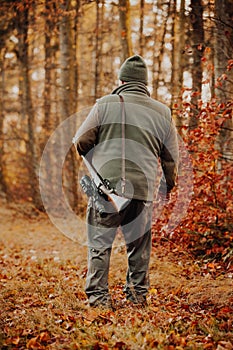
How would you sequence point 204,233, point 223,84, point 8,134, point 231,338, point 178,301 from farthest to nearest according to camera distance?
point 8,134, point 223,84, point 204,233, point 178,301, point 231,338

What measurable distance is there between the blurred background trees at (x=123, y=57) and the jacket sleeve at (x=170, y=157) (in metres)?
1.79

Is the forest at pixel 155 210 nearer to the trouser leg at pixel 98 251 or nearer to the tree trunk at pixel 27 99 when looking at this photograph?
the tree trunk at pixel 27 99

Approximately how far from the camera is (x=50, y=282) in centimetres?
680

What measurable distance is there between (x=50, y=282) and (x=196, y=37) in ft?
18.8

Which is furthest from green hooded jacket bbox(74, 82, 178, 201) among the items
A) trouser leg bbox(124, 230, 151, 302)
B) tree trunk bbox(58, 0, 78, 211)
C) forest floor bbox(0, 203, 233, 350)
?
tree trunk bbox(58, 0, 78, 211)

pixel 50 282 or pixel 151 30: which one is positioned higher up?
pixel 151 30

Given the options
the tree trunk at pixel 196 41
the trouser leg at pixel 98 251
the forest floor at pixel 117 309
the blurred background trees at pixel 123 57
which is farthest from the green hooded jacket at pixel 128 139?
the tree trunk at pixel 196 41

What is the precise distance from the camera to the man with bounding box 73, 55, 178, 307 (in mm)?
5184

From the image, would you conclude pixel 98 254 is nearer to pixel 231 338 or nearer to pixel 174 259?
pixel 231 338

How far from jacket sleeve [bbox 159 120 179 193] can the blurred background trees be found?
179cm

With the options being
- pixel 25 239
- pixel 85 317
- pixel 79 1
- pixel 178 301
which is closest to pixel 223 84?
pixel 178 301

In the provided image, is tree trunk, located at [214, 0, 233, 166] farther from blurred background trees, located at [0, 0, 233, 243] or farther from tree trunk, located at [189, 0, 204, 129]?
tree trunk, located at [189, 0, 204, 129]

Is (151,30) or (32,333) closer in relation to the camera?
(32,333)

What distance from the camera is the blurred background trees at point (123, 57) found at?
7.99m
